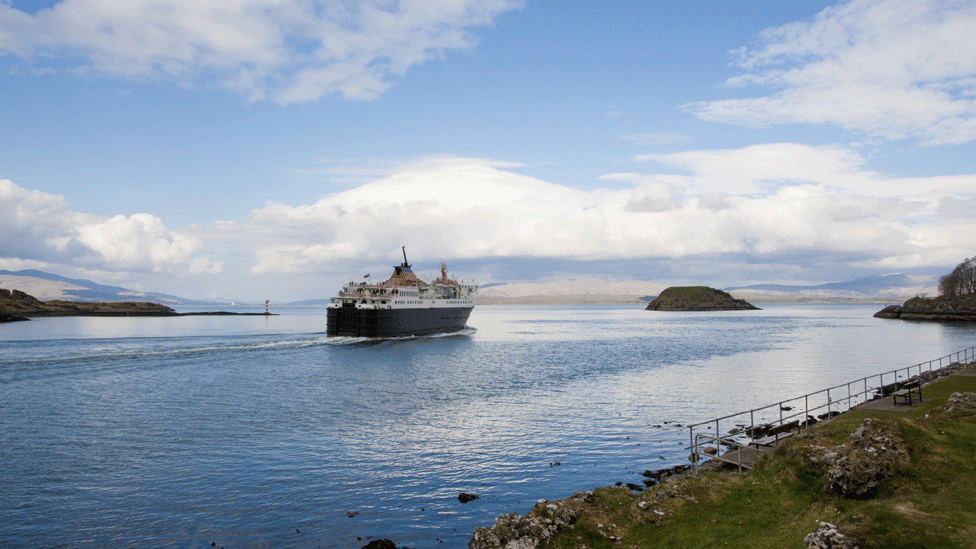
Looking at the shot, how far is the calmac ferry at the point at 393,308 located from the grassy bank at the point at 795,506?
86406mm

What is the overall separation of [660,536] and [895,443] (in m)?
7.93

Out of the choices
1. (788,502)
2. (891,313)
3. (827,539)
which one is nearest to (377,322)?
(788,502)

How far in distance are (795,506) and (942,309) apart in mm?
191790

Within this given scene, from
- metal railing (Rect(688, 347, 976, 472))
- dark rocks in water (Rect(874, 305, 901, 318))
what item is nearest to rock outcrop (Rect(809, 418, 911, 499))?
metal railing (Rect(688, 347, 976, 472))

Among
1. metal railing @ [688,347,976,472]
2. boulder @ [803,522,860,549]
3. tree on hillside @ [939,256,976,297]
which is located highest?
tree on hillside @ [939,256,976,297]

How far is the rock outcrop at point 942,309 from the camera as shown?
496 ft

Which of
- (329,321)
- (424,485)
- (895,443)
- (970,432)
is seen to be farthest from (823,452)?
(329,321)

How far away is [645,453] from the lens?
2831 cm

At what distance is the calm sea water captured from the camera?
2003 cm

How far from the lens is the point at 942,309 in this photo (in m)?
159

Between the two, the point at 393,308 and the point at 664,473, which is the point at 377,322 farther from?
the point at 664,473

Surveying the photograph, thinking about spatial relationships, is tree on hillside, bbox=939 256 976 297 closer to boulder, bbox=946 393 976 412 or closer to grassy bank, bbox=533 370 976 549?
boulder, bbox=946 393 976 412

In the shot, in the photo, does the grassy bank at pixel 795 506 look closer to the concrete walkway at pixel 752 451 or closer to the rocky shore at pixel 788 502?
the rocky shore at pixel 788 502

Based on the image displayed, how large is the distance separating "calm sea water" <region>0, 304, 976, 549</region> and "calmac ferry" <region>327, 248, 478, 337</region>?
28.8 m
